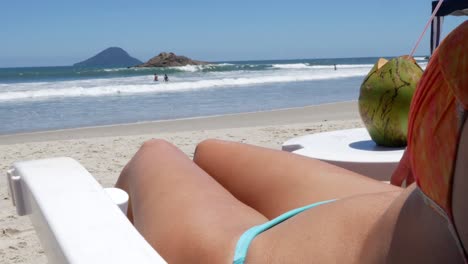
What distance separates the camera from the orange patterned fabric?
53cm

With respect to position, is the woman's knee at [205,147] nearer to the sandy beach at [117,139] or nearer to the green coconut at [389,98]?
the green coconut at [389,98]

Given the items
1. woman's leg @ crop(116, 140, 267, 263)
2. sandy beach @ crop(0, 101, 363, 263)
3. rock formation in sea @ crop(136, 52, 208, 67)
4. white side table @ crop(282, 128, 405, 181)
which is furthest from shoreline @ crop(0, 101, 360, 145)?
rock formation in sea @ crop(136, 52, 208, 67)

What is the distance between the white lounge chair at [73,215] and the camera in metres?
0.67

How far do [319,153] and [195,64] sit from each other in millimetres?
39964

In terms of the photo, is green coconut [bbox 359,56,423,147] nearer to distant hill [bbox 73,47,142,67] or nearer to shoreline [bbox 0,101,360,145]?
shoreline [bbox 0,101,360,145]

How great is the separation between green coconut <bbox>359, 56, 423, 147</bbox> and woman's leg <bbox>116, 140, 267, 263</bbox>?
142 cm

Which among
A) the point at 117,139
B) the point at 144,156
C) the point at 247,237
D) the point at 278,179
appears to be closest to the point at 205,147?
the point at 144,156

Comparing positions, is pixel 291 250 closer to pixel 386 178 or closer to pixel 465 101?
pixel 465 101

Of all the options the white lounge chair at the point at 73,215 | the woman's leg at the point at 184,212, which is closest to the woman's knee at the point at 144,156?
the woman's leg at the point at 184,212

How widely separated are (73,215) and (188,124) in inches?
283

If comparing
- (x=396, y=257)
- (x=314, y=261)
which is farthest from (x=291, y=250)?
(x=396, y=257)

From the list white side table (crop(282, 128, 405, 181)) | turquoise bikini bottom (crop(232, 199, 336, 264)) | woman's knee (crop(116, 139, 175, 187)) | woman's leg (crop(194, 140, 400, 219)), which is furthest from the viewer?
white side table (crop(282, 128, 405, 181))

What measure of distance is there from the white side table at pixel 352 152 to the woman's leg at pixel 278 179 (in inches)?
35.5

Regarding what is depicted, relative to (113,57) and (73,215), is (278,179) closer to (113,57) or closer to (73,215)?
(73,215)
